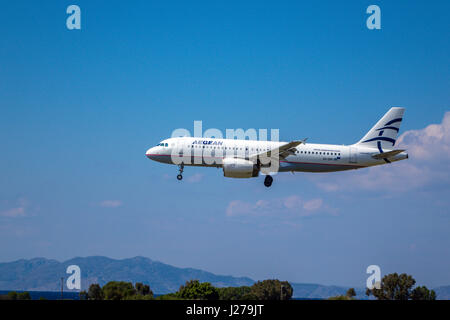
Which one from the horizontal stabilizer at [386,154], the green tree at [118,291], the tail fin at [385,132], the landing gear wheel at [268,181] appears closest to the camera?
the landing gear wheel at [268,181]

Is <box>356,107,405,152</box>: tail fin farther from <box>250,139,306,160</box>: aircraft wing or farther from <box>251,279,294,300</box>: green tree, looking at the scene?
<box>251,279,294,300</box>: green tree

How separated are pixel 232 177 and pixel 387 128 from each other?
21.7m

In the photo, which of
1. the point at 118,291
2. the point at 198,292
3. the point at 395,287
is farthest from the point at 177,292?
the point at 395,287

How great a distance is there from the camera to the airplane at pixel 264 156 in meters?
61.4

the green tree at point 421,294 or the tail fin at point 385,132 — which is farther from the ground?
the tail fin at point 385,132

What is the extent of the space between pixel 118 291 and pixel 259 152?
4663 centimetres

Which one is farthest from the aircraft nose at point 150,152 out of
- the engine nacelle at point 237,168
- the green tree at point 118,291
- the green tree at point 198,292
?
the green tree at point 198,292

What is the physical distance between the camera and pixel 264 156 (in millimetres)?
61906

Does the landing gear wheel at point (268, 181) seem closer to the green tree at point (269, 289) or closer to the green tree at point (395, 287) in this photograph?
the green tree at point (395, 287)

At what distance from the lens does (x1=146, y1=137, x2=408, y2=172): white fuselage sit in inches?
2429

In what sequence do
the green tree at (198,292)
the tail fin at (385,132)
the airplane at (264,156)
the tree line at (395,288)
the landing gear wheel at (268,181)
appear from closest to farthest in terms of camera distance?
the airplane at (264,156) < the landing gear wheel at (268,181) < the tail fin at (385,132) < the green tree at (198,292) < the tree line at (395,288)

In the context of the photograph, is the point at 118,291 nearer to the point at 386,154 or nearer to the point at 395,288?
the point at 386,154

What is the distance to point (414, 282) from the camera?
155 m
